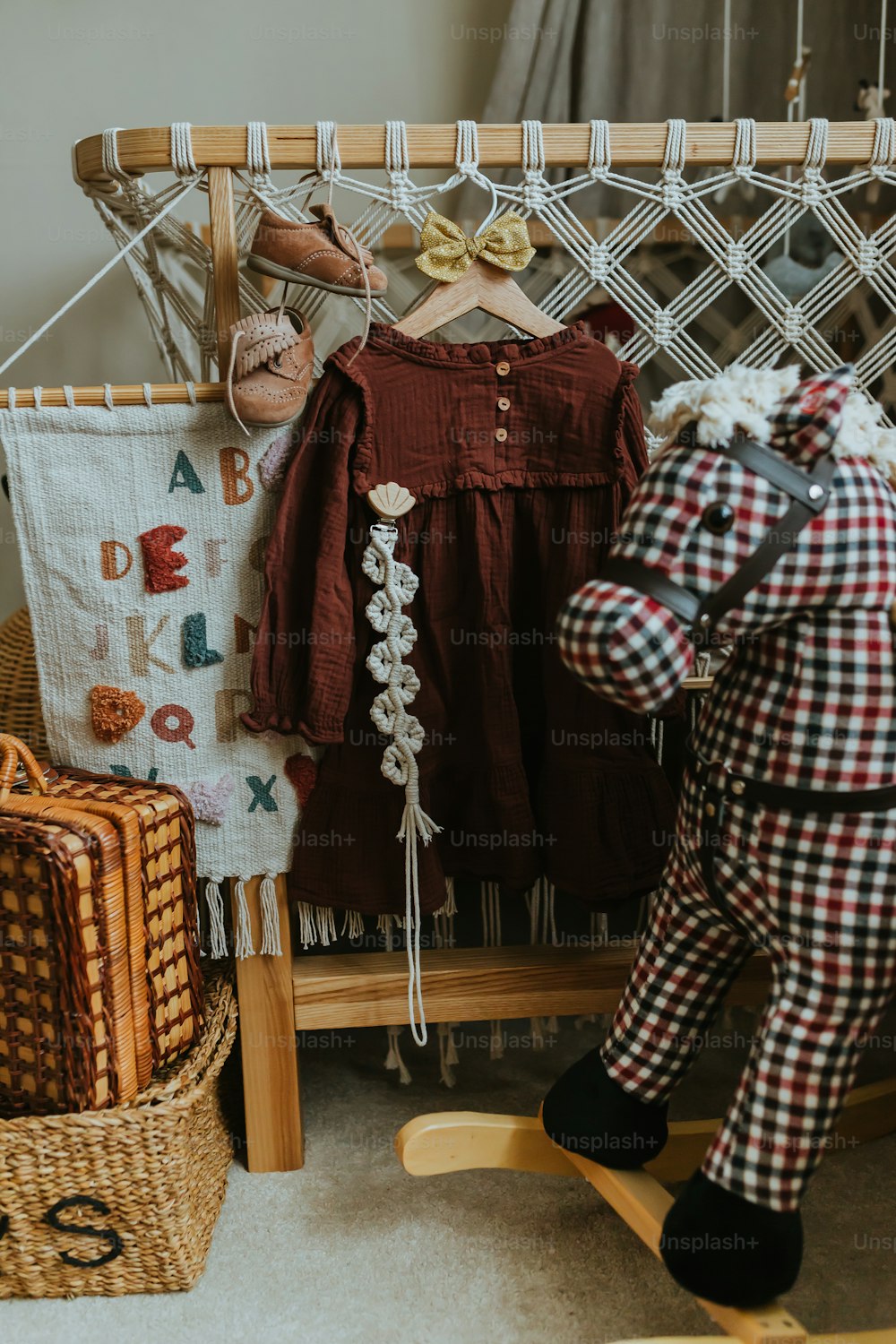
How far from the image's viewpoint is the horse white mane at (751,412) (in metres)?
0.86

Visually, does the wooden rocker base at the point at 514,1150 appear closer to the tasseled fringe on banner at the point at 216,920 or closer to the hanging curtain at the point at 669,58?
the tasseled fringe on banner at the point at 216,920

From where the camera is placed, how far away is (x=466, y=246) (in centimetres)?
115

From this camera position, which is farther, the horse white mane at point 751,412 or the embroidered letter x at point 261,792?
the embroidered letter x at point 261,792

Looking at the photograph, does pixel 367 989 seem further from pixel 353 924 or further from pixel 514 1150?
pixel 514 1150

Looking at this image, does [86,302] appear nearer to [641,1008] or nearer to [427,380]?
[427,380]

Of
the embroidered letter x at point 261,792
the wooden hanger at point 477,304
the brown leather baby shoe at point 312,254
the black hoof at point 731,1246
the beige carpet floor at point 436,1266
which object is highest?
the brown leather baby shoe at point 312,254

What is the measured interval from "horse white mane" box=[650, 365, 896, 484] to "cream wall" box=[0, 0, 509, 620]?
4.23 feet

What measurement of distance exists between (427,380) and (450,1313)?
1030 millimetres

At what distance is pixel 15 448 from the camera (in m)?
1.17

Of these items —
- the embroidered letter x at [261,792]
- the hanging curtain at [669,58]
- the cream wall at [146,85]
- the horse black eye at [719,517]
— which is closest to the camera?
the horse black eye at [719,517]

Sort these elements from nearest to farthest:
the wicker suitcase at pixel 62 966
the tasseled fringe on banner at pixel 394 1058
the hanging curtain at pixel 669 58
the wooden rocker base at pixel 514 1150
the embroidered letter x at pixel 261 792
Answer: the wicker suitcase at pixel 62 966
the wooden rocker base at pixel 514 1150
the embroidered letter x at pixel 261 792
the tasseled fringe on banner at pixel 394 1058
the hanging curtain at pixel 669 58

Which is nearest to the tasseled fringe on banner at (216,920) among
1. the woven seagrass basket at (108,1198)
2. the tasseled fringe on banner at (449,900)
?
the woven seagrass basket at (108,1198)

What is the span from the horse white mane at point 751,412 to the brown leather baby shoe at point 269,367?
1.32ft

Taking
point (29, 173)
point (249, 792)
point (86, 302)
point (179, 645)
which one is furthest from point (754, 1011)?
point (29, 173)
